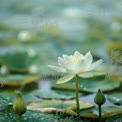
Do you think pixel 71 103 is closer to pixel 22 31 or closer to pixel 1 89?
pixel 1 89

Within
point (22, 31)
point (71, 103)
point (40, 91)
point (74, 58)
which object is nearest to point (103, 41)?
point (22, 31)

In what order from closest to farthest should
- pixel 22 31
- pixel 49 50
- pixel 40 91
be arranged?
1. pixel 40 91
2. pixel 49 50
3. pixel 22 31

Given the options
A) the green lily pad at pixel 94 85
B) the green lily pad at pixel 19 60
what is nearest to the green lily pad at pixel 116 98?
the green lily pad at pixel 94 85

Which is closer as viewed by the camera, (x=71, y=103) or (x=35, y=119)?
(x=35, y=119)

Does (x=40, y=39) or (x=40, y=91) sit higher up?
(x=40, y=39)

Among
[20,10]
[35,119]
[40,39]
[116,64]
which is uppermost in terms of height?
[20,10]

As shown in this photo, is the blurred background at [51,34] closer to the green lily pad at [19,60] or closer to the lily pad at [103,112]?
the green lily pad at [19,60]

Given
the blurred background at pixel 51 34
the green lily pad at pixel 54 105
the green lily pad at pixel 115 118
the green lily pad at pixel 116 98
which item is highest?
the blurred background at pixel 51 34
